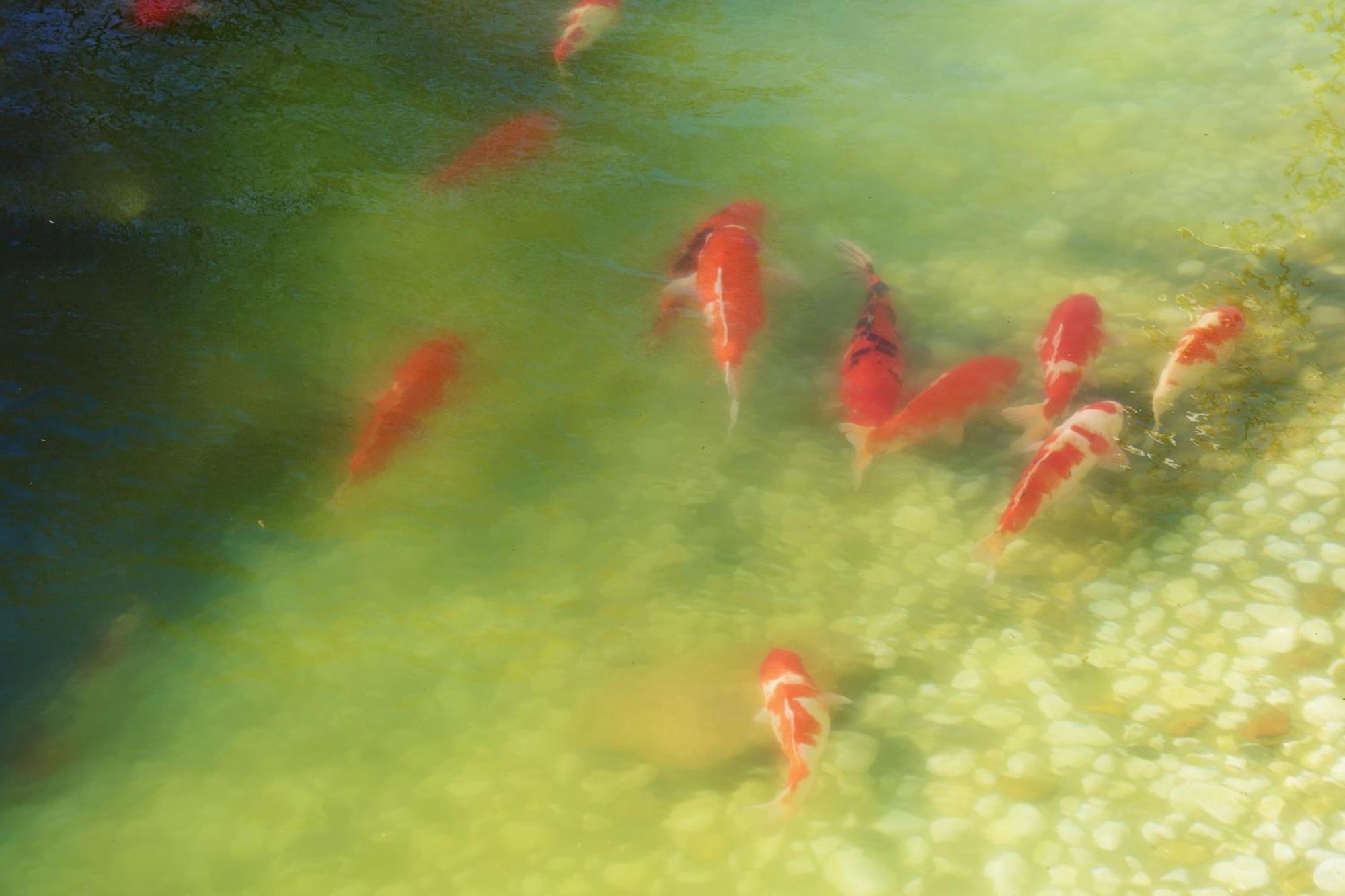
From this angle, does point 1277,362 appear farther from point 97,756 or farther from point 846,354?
point 97,756

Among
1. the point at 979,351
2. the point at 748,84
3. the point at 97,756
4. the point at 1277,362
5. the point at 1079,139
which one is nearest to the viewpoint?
the point at 97,756

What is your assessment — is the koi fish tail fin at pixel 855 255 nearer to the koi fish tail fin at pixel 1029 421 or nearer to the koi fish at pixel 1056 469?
the koi fish tail fin at pixel 1029 421

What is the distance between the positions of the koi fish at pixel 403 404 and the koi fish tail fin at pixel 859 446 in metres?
1.05

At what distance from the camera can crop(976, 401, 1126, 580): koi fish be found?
2389 millimetres

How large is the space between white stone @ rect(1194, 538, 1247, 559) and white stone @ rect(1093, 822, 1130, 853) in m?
Answer: 0.70

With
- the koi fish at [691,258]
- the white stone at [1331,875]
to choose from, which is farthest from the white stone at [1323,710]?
the koi fish at [691,258]

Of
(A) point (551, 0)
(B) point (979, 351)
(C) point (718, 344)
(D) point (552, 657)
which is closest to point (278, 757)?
(D) point (552, 657)

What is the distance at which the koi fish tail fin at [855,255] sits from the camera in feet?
10.3

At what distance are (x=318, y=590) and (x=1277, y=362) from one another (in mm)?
2404

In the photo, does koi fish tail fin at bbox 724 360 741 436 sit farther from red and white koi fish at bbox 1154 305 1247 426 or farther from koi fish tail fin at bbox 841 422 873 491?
red and white koi fish at bbox 1154 305 1247 426

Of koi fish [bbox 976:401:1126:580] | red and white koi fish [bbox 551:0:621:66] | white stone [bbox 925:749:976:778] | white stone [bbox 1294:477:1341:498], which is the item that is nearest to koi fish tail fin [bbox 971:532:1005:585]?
koi fish [bbox 976:401:1126:580]

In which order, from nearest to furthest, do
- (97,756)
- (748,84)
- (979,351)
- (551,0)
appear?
(97,756)
(979,351)
(748,84)
(551,0)

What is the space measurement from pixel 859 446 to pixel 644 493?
53 centimetres

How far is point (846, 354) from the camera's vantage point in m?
2.82
